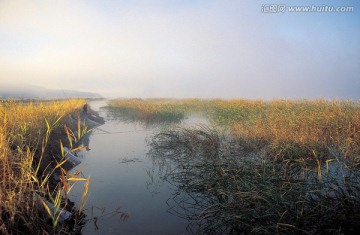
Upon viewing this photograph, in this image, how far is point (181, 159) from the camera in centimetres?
684

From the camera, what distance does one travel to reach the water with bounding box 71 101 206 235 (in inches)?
140

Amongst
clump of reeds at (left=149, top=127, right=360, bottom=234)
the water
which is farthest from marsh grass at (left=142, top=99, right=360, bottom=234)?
the water

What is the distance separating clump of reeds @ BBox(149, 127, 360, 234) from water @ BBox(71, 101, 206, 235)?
0.97 feet

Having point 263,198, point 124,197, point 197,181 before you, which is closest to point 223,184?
point 197,181

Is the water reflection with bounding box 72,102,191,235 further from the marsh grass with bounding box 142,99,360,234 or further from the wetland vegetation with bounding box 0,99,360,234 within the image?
the marsh grass with bounding box 142,99,360,234

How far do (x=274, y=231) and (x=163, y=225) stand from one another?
1.60 m

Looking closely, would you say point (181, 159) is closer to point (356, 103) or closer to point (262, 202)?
point (262, 202)

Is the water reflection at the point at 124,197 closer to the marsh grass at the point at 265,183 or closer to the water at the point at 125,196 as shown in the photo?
the water at the point at 125,196

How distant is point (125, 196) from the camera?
15.2 ft

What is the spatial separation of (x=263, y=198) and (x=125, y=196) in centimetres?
267

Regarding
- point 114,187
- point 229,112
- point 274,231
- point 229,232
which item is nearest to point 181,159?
point 114,187

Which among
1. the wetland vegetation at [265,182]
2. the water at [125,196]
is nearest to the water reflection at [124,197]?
the water at [125,196]

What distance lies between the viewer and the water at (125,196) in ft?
11.7

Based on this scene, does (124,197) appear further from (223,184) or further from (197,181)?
(223,184)
